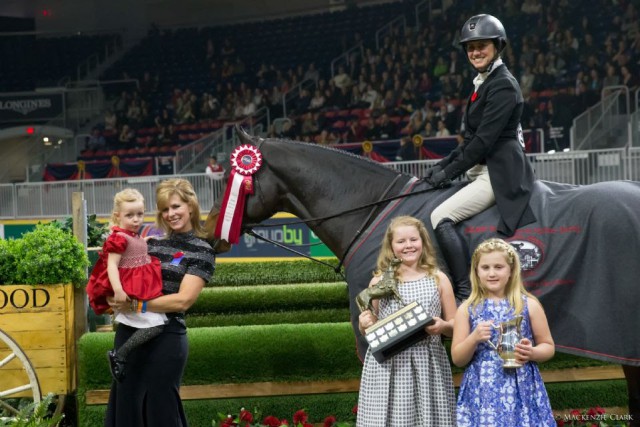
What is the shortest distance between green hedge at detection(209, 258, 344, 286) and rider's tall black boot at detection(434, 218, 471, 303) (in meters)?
2.90

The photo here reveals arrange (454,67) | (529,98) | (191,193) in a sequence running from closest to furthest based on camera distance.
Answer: (191,193)
(529,98)
(454,67)

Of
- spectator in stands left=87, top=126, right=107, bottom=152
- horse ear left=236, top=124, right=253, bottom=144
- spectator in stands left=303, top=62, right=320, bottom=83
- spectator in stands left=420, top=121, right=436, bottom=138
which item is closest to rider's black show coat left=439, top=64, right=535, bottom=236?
horse ear left=236, top=124, right=253, bottom=144

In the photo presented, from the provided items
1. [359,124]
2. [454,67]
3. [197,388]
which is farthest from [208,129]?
[197,388]

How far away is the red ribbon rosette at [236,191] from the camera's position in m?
4.48

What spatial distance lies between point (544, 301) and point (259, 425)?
194 cm

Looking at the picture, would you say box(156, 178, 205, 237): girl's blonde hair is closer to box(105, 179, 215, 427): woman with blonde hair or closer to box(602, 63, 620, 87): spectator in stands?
box(105, 179, 215, 427): woman with blonde hair

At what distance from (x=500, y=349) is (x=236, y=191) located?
5.96 feet

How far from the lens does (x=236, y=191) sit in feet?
14.8

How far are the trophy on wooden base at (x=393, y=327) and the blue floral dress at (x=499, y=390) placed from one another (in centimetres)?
21

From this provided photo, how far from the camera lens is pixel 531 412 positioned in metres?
3.27

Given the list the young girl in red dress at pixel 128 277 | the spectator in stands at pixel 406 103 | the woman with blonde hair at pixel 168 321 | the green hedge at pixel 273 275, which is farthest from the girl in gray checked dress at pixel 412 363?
the spectator in stands at pixel 406 103

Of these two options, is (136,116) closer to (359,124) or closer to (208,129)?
(208,129)

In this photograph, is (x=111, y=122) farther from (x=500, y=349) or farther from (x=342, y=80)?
(x=500, y=349)

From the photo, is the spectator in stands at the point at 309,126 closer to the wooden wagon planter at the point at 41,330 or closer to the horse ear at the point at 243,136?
the wooden wagon planter at the point at 41,330
